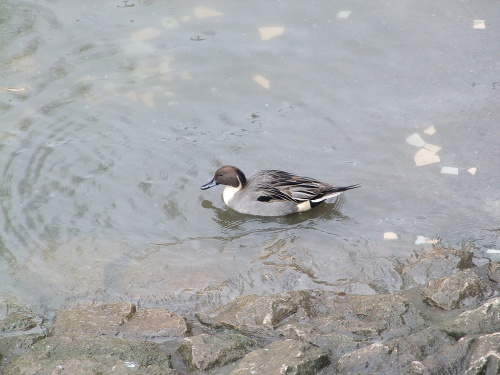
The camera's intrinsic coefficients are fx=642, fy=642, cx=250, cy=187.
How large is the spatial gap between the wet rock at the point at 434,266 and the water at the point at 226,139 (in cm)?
12

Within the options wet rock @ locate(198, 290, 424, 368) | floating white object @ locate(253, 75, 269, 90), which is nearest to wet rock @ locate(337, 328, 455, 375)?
wet rock @ locate(198, 290, 424, 368)

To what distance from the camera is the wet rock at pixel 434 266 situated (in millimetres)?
6219

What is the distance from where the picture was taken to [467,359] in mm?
4070

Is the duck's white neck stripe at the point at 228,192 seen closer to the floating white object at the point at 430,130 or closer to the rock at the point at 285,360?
the floating white object at the point at 430,130

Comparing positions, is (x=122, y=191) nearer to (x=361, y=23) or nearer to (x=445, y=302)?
(x=445, y=302)

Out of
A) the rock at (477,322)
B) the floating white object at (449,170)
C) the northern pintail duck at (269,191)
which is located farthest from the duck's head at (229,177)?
the rock at (477,322)

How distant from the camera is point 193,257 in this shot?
22.5ft

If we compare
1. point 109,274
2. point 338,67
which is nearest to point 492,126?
point 338,67

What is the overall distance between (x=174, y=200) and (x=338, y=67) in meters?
3.33

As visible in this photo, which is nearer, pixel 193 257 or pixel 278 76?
pixel 193 257

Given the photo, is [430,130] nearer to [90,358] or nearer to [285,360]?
[285,360]

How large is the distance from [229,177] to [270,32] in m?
3.19

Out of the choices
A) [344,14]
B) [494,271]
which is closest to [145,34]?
[344,14]

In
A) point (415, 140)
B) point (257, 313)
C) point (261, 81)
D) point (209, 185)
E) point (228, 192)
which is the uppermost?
point (261, 81)
